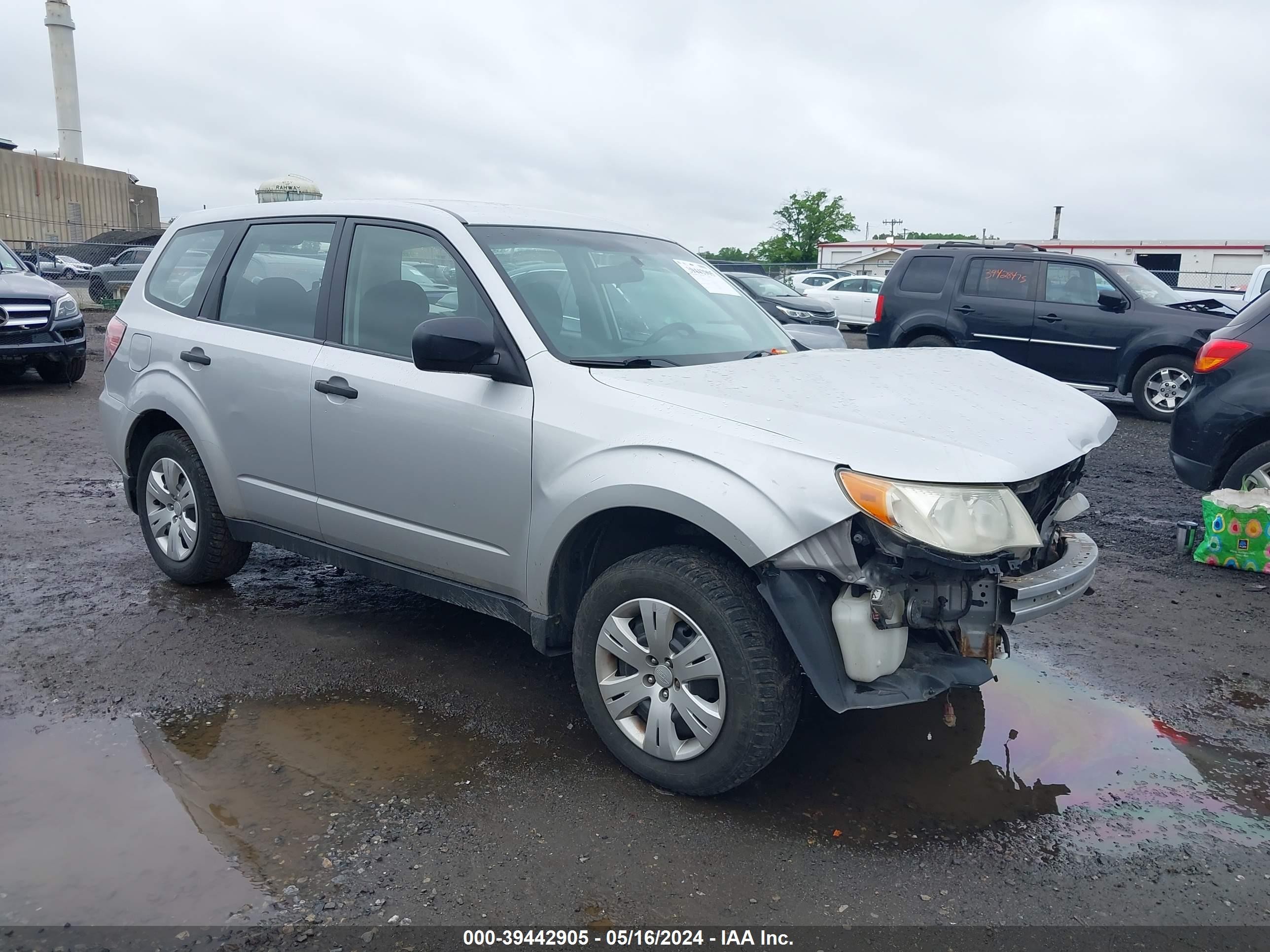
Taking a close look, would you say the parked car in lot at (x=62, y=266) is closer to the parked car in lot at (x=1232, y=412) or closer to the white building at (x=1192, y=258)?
the white building at (x=1192, y=258)

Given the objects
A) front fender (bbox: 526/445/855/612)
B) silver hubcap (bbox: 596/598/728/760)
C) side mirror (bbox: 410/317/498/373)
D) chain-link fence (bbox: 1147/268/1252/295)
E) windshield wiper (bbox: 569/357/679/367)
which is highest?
chain-link fence (bbox: 1147/268/1252/295)

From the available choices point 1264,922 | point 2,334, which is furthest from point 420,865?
point 2,334

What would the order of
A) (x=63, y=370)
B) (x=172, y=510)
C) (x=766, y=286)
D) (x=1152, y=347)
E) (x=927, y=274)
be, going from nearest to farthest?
(x=172, y=510) < (x=1152, y=347) < (x=63, y=370) < (x=927, y=274) < (x=766, y=286)

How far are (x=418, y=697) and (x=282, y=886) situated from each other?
1223 mm

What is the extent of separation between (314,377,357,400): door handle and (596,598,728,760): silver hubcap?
57.6 inches

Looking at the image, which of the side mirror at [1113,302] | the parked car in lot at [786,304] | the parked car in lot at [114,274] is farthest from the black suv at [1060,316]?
the parked car in lot at [114,274]

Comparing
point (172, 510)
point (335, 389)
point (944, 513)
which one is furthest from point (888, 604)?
point (172, 510)

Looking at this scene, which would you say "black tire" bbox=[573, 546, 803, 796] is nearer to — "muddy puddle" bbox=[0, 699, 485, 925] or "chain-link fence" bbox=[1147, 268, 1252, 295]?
"muddy puddle" bbox=[0, 699, 485, 925]

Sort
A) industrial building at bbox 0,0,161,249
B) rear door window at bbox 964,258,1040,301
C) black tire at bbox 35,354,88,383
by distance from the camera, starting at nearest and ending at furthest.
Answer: rear door window at bbox 964,258,1040,301 < black tire at bbox 35,354,88,383 < industrial building at bbox 0,0,161,249

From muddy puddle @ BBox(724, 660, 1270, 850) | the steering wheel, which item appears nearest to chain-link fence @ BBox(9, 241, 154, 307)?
the steering wheel

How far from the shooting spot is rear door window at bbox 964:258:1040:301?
11.7 m

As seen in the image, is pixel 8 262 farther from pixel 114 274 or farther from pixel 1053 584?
pixel 114 274

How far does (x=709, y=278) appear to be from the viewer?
4602 mm

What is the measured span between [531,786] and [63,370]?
36.9 feet
